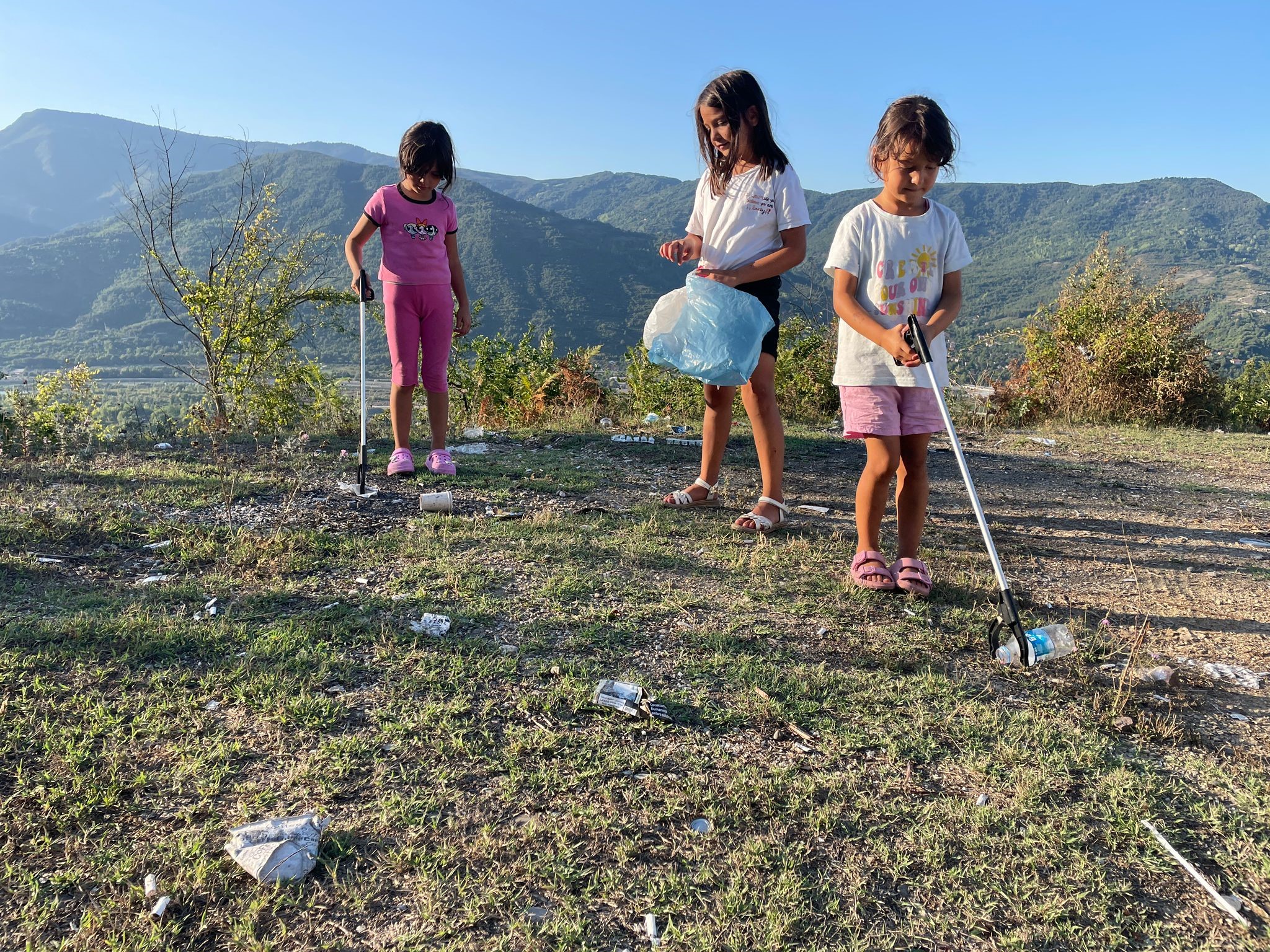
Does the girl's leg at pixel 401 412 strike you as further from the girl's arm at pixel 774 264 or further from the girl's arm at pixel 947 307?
the girl's arm at pixel 947 307

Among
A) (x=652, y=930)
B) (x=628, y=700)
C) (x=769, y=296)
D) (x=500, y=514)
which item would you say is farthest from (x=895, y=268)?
(x=652, y=930)

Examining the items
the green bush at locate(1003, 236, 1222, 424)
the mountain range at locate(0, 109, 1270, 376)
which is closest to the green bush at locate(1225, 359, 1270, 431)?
the green bush at locate(1003, 236, 1222, 424)

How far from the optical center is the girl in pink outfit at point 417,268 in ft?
14.6

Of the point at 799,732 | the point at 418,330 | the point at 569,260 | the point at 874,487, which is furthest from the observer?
the point at 569,260

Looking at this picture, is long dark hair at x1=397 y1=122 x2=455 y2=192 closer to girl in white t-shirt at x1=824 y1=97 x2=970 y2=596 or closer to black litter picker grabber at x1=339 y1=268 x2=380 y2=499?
black litter picker grabber at x1=339 y1=268 x2=380 y2=499

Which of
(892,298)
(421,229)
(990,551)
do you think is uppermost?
(421,229)

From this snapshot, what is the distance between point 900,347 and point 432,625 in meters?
2.07

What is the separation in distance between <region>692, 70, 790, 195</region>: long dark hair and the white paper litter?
8.26 ft

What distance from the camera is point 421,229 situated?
180 inches

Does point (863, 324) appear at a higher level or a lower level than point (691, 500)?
higher

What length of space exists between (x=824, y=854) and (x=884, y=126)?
2.67 metres

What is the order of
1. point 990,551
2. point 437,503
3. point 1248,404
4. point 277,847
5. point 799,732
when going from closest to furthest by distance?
1. point 277,847
2. point 799,732
3. point 990,551
4. point 437,503
5. point 1248,404

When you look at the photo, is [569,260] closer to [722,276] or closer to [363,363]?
[363,363]

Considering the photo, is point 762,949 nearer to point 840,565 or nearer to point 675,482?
point 840,565
